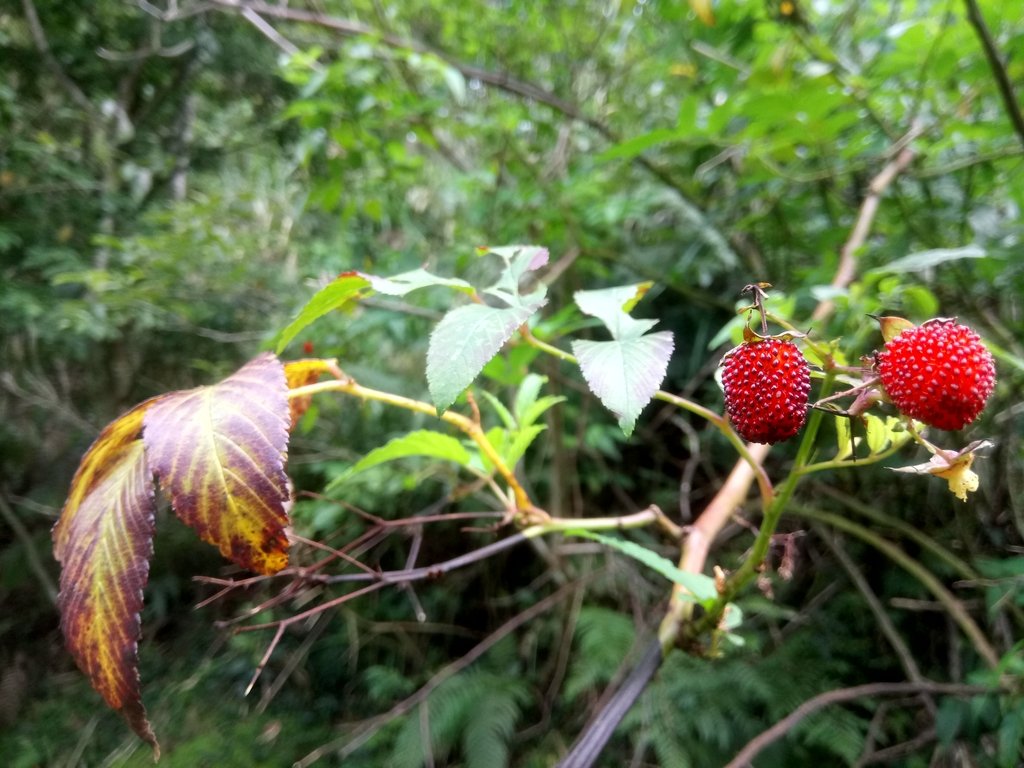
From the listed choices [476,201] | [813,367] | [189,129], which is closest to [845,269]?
[813,367]

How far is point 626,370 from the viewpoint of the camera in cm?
29

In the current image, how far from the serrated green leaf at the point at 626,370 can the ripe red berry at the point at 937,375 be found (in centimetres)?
10

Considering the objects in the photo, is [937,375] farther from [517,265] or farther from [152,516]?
[152,516]

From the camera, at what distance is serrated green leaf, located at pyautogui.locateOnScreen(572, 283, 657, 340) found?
35 centimetres

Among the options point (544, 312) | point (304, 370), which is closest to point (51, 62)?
point (544, 312)

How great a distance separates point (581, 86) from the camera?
1700 mm

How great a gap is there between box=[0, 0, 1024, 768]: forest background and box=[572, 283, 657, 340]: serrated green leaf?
0.18m

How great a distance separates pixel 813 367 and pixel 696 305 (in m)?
1.17

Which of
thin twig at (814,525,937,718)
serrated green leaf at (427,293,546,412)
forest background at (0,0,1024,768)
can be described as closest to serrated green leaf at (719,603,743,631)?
forest background at (0,0,1024,768)

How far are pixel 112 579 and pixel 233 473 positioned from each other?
72 millimetres

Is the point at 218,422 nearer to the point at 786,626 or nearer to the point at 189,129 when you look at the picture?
the point at 786,626

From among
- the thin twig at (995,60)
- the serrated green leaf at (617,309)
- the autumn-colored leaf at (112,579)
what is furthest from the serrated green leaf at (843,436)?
the thin twig at (995,60)

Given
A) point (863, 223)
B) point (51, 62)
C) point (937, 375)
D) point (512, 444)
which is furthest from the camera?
point (51, 62)

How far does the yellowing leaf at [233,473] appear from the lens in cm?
28
